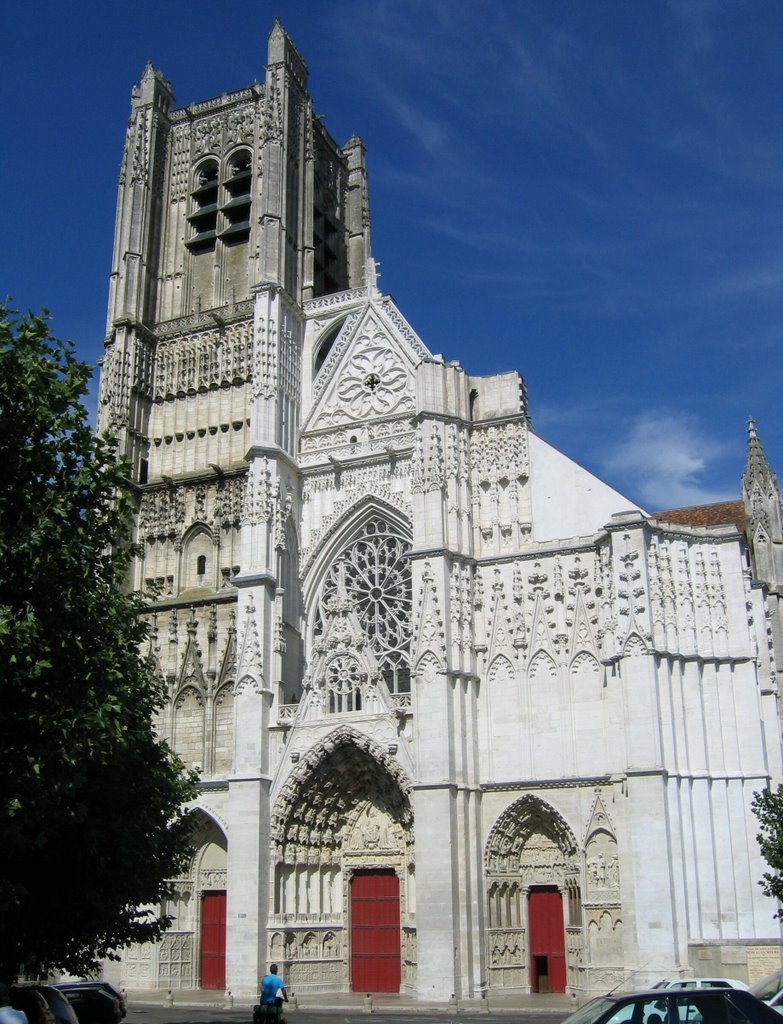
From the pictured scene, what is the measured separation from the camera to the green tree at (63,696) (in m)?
12.3

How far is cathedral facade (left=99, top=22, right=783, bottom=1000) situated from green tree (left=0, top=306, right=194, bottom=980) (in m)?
9.34

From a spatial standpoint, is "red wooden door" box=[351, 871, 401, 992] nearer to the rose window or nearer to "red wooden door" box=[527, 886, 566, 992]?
"red wooden door" box=[527, 886, 566, 992]

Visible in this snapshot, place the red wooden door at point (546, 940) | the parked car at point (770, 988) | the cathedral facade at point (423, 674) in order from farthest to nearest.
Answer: the red wooden door at point (546, 940), the cathedral facade at point (423, 674), the parked car at point (770, 988)

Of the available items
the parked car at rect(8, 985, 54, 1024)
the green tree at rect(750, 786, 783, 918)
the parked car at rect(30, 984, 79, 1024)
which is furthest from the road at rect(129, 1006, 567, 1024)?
the parked car at rect(8, 985, 54, 1024)

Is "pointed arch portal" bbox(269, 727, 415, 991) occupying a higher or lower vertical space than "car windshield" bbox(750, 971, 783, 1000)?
higher

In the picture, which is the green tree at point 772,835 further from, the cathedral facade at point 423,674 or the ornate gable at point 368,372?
the ornate gable at point 368,372

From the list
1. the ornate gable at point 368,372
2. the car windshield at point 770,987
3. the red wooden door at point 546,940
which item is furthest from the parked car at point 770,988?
the ornate gable at point 368,372

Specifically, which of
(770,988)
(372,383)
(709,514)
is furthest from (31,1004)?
(709,514)

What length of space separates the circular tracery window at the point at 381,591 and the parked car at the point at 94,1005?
11.4 metres

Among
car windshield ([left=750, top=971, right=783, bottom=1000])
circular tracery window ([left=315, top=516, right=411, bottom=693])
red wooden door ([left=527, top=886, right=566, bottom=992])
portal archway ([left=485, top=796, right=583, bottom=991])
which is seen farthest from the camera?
circular tracery window ([left=315, top=516, right=411, bottom=693])

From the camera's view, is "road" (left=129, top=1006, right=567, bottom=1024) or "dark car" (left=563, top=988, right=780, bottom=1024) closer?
"dark car" (left=563, top=988, right=780, bottom=1024)

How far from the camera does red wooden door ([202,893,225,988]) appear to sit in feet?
85.8

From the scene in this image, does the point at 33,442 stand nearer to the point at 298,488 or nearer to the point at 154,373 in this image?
the point at 298,488

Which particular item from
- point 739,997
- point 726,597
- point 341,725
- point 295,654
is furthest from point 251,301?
point 739,997
